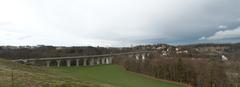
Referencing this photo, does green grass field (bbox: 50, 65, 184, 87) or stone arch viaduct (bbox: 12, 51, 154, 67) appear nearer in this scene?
green grass field (bbox: 50, 65, 184, 87)

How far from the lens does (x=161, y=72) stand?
7562cm

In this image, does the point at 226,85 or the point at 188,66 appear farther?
the point at 188,66

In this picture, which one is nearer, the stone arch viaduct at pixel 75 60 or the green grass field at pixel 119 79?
the green grass field at pixel 119 79

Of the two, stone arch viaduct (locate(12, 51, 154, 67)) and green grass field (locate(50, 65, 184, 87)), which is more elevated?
stone arch viaduct (locate(12, 51, 154, 67))

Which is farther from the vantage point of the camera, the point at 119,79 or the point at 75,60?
the point at 75,60

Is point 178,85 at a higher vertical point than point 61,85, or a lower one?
lower

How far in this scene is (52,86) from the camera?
22.6 m

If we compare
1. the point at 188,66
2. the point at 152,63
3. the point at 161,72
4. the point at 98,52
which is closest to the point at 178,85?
A: the point at 188,66

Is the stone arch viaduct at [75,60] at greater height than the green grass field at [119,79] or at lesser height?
greater

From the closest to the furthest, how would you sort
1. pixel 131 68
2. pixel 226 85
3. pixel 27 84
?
pixel 27 84 → pixel 226 85 → pixel 131 68

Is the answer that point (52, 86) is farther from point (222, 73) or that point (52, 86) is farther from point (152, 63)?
point (152, 63)

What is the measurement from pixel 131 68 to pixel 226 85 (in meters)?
35.2

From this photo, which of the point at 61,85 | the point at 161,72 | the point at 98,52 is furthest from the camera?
the point at 98,52

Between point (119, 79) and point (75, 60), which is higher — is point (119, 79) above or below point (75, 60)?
below
